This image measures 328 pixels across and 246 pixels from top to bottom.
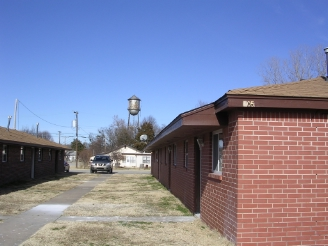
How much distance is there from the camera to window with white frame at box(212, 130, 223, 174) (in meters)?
8.41

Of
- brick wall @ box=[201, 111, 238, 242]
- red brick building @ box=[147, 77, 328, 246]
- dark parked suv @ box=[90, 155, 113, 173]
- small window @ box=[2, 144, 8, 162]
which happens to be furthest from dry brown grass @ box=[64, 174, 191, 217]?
dark parked suv @ box=[90, 155, 113, 173]

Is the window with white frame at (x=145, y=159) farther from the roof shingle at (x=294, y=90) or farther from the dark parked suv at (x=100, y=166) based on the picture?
the roof shingle at (x=294, y=90)

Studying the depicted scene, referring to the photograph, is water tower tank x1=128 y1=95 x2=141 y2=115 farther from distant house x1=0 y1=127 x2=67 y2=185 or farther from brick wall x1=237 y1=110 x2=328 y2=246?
brick wall x1=237 y1=110 x2=328 y2=246

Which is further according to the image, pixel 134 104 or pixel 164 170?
pixel 134 104

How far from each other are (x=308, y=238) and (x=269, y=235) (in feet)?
2.34

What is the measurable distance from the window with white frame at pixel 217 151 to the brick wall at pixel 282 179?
1.64m

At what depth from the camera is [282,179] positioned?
6738mm

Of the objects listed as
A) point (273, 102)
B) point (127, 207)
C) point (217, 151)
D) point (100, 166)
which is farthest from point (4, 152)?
point (100, 166)

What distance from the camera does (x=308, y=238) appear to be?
264 inches

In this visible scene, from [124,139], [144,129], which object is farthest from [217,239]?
[124,139]

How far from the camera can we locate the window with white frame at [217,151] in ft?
27.6

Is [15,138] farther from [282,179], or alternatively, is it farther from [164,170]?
[282,179]

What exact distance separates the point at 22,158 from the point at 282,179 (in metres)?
20.4

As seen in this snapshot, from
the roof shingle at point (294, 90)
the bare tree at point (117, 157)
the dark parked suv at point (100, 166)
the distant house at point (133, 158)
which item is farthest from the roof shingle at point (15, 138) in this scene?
the distant house at point (133, 158)
